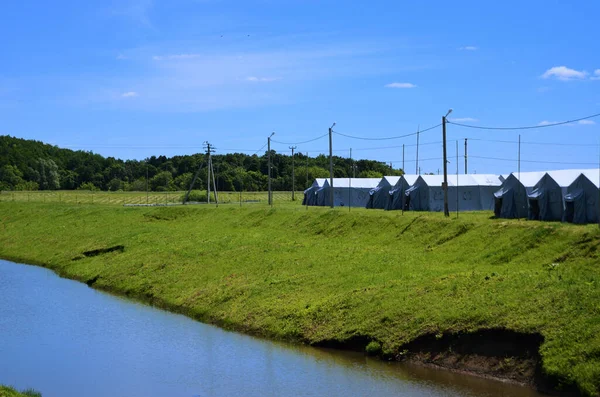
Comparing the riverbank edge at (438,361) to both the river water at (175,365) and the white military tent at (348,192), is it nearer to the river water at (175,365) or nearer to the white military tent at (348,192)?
the river water at (175,365)

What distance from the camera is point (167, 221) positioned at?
63.1 m

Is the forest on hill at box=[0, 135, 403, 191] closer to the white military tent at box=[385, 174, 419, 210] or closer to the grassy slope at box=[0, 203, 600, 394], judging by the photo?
the white military tent at box=[385, 174, 419, 210]

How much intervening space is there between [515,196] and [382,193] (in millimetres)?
21321

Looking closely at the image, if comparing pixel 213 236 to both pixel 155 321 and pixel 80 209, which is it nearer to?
pixel 155 321

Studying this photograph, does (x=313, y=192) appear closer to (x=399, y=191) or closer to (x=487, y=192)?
(x=399, y=191)

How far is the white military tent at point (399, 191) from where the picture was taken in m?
59.3

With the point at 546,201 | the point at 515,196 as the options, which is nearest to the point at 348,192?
the point at 515,196

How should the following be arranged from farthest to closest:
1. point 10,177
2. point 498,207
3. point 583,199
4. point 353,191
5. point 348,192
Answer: point 10,177 → point 348,192 → point 353,191 → point 498,207 → point 583,199

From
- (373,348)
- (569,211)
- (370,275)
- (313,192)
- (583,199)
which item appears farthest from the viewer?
(313,192)

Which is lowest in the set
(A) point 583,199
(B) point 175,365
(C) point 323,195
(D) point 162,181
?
(B) point 175,365

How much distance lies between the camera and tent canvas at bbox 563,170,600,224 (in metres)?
36.3

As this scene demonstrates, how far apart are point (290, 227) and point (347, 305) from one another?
24.2m

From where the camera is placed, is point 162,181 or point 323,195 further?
point 162,181

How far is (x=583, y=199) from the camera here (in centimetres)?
3684
